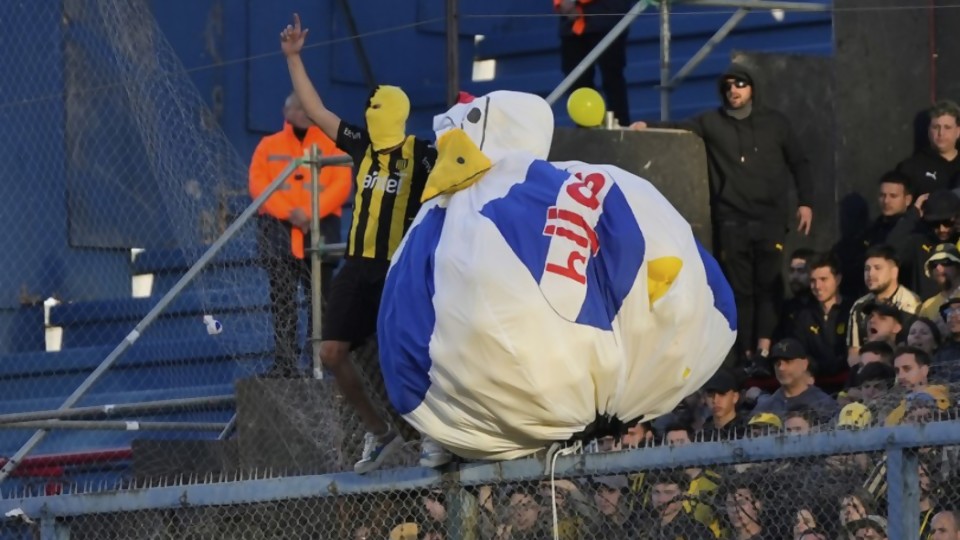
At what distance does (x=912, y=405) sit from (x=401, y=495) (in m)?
1.65

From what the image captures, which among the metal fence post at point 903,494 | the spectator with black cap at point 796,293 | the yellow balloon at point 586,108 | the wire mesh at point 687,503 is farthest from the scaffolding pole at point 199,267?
the metal fence post at point 903,494

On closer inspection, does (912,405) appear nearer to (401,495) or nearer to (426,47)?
(401,495)

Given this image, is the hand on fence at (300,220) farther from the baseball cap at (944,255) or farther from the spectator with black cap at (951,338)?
the spectator with black cap at (951,338)

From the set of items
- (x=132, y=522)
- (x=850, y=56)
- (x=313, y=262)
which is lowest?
(x=132, y=522)

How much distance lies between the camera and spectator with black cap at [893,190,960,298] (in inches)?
376

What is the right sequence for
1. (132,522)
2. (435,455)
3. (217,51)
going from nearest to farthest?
(435,455) → (132,522) → (217,51)

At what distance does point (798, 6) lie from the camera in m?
10.6

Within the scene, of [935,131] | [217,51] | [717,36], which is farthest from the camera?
[217,51]

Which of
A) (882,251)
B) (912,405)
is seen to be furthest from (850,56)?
(912,405)

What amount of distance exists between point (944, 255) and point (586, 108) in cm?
178

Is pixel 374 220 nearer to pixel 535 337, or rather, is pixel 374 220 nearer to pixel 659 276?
pixel 659 276

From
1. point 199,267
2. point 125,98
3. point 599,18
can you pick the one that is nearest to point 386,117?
point 199,267

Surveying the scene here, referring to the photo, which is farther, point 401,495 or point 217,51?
point 217,51

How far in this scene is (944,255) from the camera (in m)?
9.18
